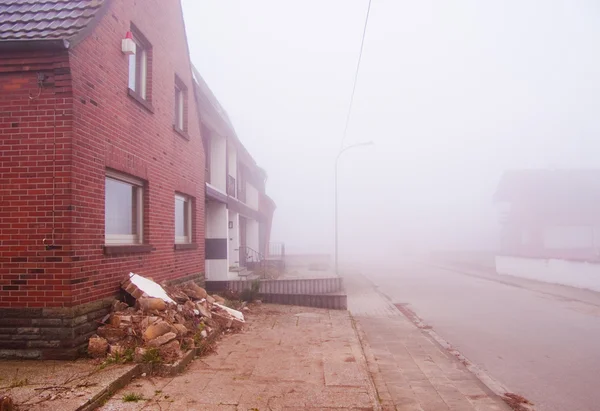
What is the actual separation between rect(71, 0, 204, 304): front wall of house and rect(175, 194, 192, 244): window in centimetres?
14

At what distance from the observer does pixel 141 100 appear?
827cm

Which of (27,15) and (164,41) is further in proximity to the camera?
(164,41)

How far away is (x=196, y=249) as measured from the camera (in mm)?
11477

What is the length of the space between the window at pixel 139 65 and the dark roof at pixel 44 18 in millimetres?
1656

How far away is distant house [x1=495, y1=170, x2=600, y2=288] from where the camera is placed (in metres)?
38.4

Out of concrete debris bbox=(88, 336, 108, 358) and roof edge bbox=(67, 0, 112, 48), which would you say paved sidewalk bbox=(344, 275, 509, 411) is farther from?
roof edge bbox=(67, 0, 112, 48)

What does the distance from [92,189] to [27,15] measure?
8.08 ft

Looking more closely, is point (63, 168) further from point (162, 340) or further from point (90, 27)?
point (162, 340)

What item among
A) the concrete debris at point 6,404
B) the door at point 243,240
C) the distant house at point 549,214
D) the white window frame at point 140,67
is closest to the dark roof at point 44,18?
the white window frame at point 140,67

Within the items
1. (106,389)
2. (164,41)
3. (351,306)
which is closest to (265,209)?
(351,306)

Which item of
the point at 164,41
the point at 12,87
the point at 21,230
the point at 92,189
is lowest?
the point at 21,230

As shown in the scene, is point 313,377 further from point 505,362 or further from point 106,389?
point 505,362

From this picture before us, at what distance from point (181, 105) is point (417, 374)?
767cm

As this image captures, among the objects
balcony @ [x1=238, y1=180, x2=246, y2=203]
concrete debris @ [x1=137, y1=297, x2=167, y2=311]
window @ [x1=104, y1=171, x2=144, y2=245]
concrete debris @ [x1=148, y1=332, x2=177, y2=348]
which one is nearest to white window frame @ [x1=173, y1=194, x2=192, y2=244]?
window @ [x1=104, y1=171, x2=144, y2=245]
